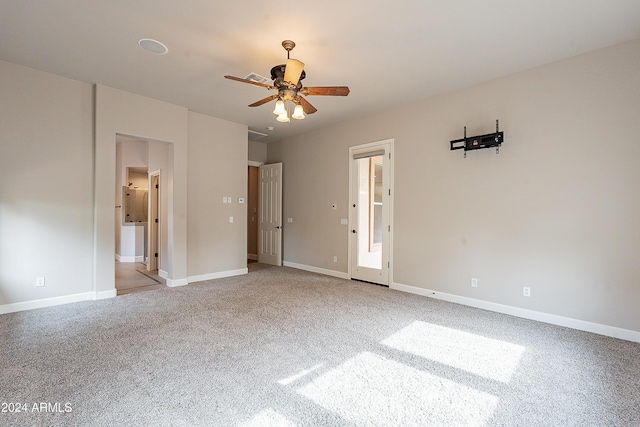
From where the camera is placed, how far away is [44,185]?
387cm

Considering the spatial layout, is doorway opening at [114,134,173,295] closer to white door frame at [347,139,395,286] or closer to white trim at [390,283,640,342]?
white door frame at [347,139,395,286]

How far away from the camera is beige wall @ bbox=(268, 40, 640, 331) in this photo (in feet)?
10.1

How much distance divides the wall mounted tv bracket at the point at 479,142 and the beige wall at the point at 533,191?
0.10 metres

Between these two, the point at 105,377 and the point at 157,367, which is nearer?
the point at 105,377

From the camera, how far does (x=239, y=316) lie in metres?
3.60

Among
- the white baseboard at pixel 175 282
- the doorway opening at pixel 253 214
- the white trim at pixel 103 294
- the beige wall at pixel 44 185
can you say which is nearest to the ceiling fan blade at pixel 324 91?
the beige wall at pixel 44 185

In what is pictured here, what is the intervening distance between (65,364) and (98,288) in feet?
6.93

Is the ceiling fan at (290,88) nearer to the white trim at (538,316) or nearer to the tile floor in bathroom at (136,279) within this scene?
the white trim at (538,316)

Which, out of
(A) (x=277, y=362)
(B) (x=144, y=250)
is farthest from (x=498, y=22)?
(B) (x=144, y=250)

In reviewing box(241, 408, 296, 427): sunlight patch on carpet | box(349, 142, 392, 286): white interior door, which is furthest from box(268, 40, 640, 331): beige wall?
box(241, 408, 296, 427): sunlight patch on carpet

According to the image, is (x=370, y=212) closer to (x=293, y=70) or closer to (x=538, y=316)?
(x=538, y=316)

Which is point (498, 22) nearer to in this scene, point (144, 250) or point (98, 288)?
point (98, 288)

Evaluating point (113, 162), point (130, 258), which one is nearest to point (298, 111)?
point (113, 162)

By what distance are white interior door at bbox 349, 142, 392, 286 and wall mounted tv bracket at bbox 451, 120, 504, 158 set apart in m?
1.14
